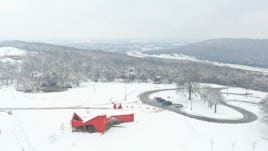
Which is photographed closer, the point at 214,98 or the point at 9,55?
the point at 214,98

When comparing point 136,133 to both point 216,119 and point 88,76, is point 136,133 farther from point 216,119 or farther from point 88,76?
point 88,76

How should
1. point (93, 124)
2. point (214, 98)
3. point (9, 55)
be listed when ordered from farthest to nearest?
point (9, 55)
point (214, 98)
point (93, 124)

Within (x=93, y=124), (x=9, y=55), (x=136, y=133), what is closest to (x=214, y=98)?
(x=136, y=133)

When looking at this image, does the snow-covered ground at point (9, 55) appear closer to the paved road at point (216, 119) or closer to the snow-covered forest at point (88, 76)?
the snow-covered forest at point (88, 76)

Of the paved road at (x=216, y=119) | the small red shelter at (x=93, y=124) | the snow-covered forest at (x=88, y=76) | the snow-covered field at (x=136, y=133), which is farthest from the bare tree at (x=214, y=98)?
the snow-covered forest at (x=88, y=76)

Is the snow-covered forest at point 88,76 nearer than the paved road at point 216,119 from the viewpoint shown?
No

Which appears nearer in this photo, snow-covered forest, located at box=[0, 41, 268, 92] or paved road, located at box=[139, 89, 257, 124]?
paved road, located at box=[139, 89, 257, 124]

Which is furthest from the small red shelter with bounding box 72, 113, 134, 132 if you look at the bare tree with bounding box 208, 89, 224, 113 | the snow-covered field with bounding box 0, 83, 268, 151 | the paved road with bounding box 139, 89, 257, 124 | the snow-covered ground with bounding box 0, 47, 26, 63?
the snow-covered ground with bounding box 0, 47, 26, 63

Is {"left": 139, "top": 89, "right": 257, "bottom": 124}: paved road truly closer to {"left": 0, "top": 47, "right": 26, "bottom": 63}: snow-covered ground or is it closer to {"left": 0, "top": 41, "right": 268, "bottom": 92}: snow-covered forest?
{"left": 0, "top": 41, "right": 268, "bottom": 92}: snow-covered forest

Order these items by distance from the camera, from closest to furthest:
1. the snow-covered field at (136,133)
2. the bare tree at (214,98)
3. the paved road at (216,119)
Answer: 1. the snow-covered field at (136,133)
2. the paved road at (216,119)
3. the bare tree at (214,98)

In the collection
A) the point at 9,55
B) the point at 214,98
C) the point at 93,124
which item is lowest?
the point at 93,124

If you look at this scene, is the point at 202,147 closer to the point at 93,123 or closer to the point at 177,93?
the point at 93,123
